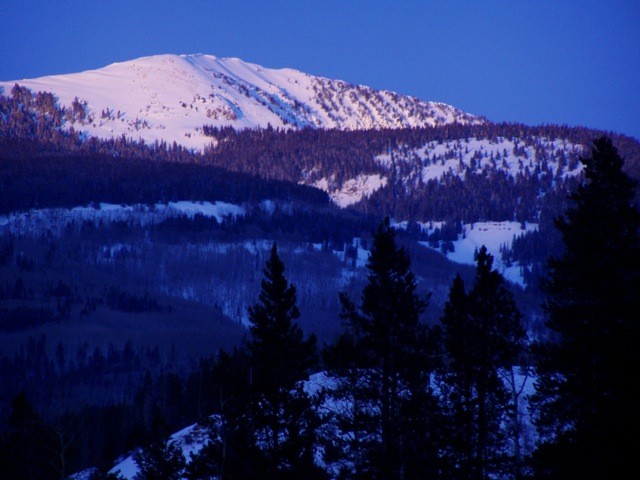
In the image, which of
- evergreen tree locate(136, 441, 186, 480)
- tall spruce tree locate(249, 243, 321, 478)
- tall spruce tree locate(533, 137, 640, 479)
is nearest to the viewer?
tall spruce tree locate(533, 137, 640, 479)

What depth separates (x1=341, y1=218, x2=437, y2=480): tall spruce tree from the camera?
25234 mm

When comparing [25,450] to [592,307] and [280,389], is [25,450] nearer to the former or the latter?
[280,389]

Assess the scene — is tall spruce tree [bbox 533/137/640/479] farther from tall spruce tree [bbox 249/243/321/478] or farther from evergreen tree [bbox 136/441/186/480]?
evergreen tree [bbox 136/441/186/480]

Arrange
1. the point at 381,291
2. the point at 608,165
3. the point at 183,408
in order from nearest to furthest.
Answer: the point at 608,165 < the point at 381,291 < the point at 183,408

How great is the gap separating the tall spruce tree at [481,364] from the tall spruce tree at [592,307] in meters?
3.56

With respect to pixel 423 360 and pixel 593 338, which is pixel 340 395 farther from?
pixel 593 338

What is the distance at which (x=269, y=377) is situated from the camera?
31.4m

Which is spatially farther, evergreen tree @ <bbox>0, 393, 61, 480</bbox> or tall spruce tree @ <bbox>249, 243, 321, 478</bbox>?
evergreen tree @ <bbox>0, 393, 61, 480</bbox>

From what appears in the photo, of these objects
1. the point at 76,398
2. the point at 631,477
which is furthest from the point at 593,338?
the point at 76,398

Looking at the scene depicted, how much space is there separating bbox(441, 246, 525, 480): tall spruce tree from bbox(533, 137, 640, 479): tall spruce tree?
356 cm

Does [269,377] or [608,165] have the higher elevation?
[608,165]

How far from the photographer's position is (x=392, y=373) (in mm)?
27938

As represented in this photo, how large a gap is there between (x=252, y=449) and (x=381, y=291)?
848cm

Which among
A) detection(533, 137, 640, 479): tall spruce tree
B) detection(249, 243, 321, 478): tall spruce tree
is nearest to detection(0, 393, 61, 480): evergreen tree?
detection(249, 243, 321, 478): tall spruce tree
